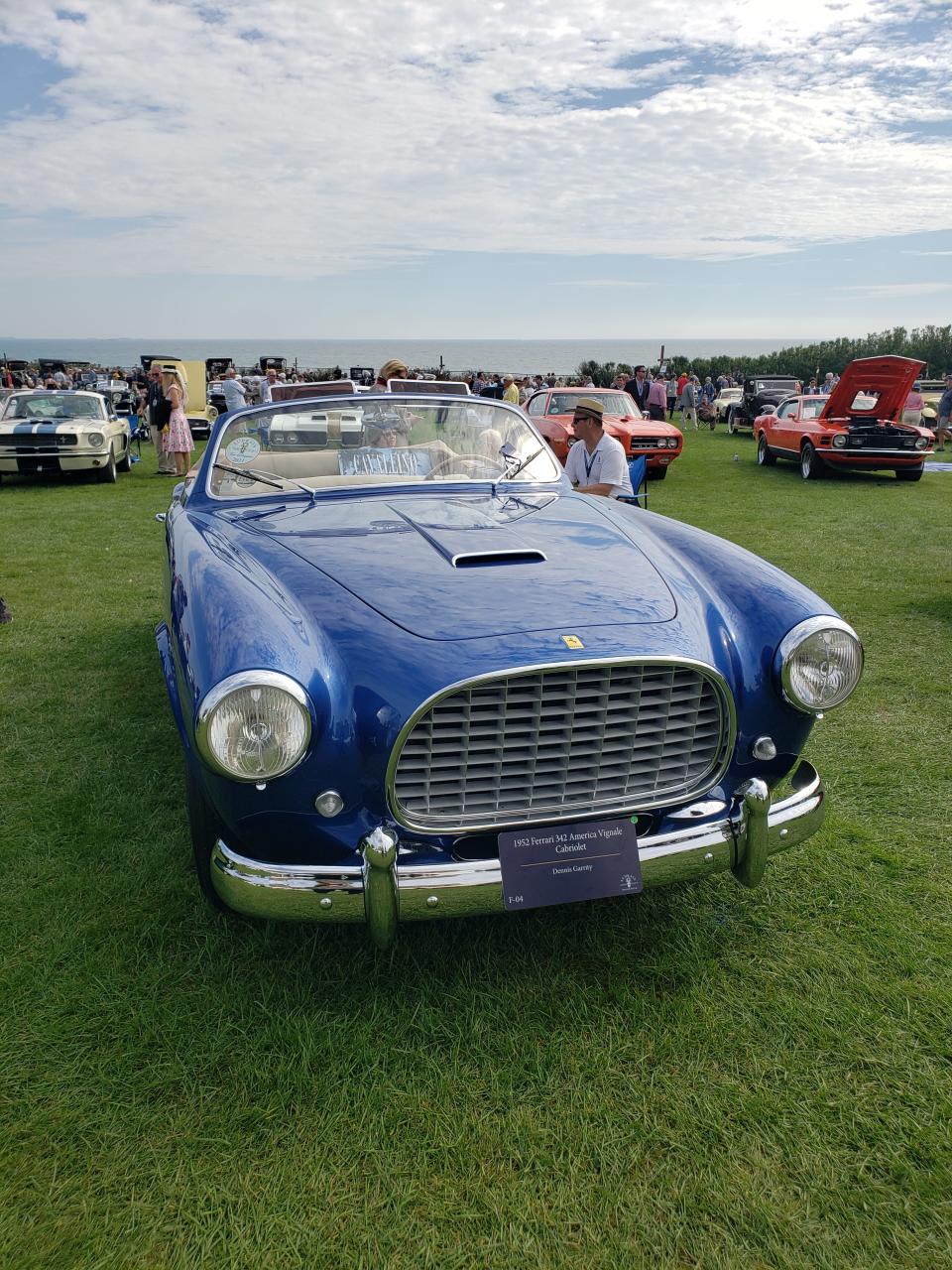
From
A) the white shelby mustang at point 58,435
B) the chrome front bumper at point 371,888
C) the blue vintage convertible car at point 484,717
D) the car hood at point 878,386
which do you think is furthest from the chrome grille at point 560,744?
the car hood at point 878,386

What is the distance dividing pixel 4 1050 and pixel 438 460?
2842mm

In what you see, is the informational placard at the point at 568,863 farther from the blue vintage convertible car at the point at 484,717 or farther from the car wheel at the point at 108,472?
the car wheel at the point at 108,472

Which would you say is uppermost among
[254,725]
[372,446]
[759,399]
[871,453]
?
[372,446]

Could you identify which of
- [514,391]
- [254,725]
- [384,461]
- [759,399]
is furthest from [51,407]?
[759,399]

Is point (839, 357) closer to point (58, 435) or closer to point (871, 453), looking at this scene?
point (871, 453)

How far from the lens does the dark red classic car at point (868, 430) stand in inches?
582

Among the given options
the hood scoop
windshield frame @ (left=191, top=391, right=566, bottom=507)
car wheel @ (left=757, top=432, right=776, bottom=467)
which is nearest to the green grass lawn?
the hood scoop

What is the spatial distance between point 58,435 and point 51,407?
1.06 meters

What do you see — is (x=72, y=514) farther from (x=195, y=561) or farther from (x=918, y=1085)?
(x=918, y=1085)

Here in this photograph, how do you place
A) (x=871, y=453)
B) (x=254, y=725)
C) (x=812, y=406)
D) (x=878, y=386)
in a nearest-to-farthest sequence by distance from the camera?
(x=254, y=725), (x=871, y=453), (x=878, y=386), (x=812, y=406)

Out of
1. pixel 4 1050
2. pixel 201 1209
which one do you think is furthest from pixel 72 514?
pixel 201 1209

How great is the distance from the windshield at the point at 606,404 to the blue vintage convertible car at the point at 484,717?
12.4 m

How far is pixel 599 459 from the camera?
5.99m

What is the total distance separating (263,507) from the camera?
386 centimetres
